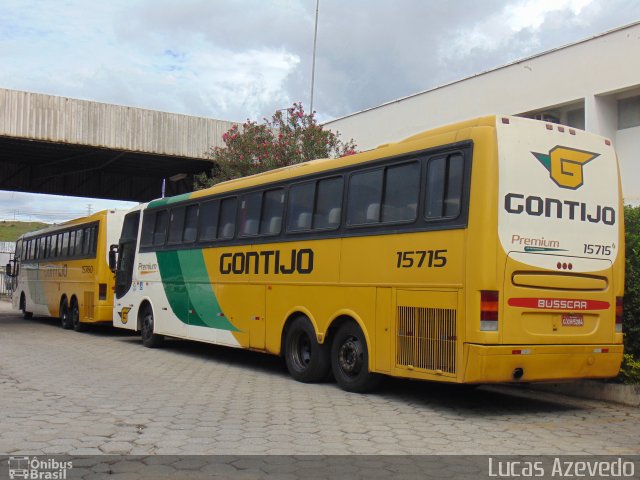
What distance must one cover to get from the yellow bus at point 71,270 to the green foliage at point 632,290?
42.7 ft

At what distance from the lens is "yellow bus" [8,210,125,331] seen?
18875mm

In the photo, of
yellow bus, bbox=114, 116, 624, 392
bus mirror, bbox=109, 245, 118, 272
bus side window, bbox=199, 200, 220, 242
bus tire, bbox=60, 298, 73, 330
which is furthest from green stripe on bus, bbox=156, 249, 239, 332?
bus tire, bbox=60, 298, 73, 330

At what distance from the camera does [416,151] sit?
887 cm

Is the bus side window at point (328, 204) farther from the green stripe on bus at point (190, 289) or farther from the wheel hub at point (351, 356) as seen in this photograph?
the green stripe on bus at point (190, 289)

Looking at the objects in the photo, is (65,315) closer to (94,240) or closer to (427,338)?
(94,240)

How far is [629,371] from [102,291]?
13378 mm

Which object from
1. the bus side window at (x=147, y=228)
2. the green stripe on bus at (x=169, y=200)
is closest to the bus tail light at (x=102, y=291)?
the bus side window at (x=147, y=228)

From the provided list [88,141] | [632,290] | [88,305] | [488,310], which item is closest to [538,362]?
[488,310]

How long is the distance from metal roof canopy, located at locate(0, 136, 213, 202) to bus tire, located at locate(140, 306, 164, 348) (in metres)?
7.70

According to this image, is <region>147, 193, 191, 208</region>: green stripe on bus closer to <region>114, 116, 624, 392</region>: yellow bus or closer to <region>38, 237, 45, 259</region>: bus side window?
<region>114, 116, 624, 392</region>: yellow bus

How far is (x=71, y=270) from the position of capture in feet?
68.3

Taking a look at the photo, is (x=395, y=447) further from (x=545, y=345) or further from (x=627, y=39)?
(x=627, y=39)

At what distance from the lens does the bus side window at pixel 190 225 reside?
13844 millimetres

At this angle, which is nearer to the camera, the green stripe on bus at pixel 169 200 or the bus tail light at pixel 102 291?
the green stripe on bus at pixel 169 200
